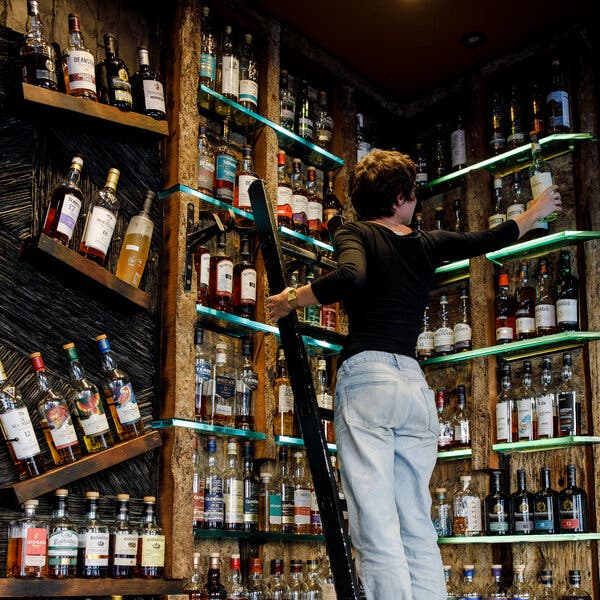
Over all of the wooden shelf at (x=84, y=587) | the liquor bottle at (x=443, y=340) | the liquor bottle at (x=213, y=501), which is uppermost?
the liquor bottle at (x=443, y=340)

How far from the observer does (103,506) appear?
2818 mm

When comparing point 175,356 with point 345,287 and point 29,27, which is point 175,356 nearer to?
point 345,287

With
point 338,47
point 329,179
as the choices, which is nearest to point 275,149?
point 329,179

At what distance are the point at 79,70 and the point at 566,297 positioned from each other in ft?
6.99

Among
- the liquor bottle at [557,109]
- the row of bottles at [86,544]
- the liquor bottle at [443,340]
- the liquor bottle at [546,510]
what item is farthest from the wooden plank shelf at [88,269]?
the liquor bottle at [557,109]

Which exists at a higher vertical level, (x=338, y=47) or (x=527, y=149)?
(x=338, y=47)

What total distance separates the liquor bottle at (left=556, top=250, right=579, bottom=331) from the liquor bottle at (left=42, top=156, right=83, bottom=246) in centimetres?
197

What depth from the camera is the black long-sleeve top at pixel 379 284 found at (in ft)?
7.26

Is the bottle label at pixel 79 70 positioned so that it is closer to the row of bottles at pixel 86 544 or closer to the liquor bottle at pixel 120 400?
the liquor bottle at pixel 120 400

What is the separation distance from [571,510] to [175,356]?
1672 mm

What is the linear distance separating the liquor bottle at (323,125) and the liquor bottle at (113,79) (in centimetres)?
116

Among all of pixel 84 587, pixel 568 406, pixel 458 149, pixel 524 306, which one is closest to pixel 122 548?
pixel 84 587

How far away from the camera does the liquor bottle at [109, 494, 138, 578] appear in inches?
104

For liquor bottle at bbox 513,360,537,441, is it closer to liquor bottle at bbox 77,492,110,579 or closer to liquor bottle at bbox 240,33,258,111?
liquor bottle at bbox 240,33,258,111
